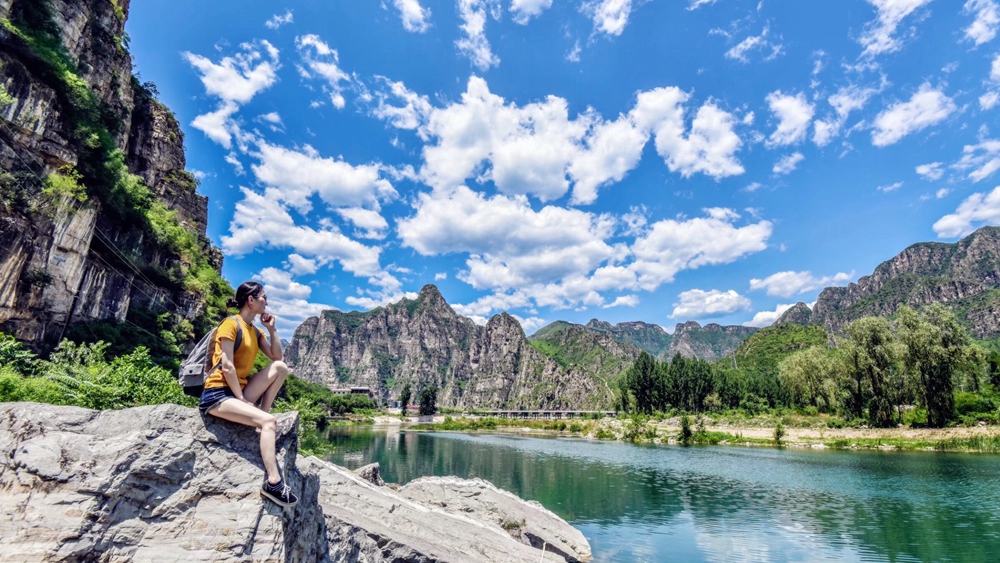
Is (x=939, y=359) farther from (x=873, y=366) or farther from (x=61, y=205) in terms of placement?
(x=61, y=205)

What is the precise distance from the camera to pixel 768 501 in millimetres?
26516

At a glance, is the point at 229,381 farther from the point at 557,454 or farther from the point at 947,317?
the point at 947,317

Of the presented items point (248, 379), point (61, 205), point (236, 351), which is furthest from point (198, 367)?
point (61, 205)

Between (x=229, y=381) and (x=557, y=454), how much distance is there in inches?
2056

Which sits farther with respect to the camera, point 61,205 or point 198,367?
point 61,205

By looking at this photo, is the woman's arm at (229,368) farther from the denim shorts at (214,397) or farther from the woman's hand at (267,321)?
the woman's hand at (267,321)

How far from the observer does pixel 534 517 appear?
17.8 metres

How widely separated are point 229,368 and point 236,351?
19.0 inches

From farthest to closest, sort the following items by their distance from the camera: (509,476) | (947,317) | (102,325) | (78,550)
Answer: (947,317)
(509,476)
(102,325)
(78,550)

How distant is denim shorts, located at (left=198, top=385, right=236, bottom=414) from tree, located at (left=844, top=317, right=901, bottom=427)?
2673 inches

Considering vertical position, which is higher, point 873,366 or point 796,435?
point 873,366

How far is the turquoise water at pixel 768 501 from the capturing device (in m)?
18.3

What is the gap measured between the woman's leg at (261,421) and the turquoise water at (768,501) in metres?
15.9

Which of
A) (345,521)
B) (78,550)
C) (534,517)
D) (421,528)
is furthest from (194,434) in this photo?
(534,517)
